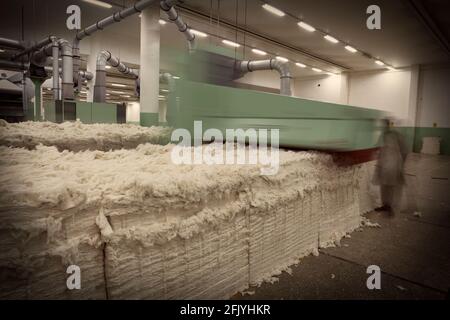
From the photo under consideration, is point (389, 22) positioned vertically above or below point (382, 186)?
above

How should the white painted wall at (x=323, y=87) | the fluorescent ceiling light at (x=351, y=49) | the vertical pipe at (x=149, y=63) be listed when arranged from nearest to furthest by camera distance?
the vertical pipe at (x=149, y=63)
the fluorescent ceiling light at (x=351, y=49)
the white painted wall at (x=323, y=87)

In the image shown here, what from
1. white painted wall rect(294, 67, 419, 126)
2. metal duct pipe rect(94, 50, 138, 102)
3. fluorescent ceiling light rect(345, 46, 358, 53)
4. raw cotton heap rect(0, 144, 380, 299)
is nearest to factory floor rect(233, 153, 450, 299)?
raw cotton heap rect(0, 144, 380, 299)

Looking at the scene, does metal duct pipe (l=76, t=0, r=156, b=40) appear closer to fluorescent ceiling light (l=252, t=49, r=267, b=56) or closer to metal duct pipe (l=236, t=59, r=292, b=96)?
metal duct pipe (l=236, t=59, r=292, b=96)

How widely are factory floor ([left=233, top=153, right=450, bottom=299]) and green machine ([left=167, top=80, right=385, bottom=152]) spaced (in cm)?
65

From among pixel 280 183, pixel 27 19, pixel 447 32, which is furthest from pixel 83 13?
pixel 447 32

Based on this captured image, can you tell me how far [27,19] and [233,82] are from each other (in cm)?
606

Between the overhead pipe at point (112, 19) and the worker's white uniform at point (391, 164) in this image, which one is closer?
the worker's white uniform at point (391, 164)

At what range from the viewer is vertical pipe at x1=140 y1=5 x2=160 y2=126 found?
5102 millimetres

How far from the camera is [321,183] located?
5.62ft

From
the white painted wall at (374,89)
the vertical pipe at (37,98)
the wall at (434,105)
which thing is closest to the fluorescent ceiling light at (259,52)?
the white painted wall at (374,89)

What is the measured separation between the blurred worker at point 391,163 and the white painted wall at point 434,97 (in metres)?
9.85

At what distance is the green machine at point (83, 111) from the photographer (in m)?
4.27

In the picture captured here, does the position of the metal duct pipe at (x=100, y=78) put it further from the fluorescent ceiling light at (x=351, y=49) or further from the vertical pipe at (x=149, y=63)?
the fluorescent ceiling light at (x=351, y=49)

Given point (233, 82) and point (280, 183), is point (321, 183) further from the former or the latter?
point (233, 82)
